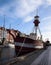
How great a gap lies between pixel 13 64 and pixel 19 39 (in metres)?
28.2

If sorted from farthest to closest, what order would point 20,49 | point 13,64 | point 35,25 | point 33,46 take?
1. point 35,25
2. point 33,46
3. point 20,49
4. point 13,64

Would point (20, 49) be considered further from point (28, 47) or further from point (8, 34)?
point (8, 34)

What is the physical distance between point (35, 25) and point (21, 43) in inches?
1131

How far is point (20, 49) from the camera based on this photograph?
40438 mm

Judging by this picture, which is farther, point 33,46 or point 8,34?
point 8,34

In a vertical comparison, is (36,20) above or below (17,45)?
above

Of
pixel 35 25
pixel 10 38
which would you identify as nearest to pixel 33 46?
pixel 35 25

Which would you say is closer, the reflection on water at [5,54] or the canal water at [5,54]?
the canal water at [5,54]

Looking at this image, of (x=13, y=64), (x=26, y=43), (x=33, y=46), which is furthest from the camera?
(x=33, y=46)

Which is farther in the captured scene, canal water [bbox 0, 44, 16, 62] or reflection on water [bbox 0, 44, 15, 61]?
reflection on water [bbox 0, 44, 15, 61]

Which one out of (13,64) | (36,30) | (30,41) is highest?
(36,30)

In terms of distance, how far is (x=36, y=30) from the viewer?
72.1m

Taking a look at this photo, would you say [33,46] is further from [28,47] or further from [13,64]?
[13,64]

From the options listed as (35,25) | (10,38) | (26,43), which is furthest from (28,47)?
(10,38)
